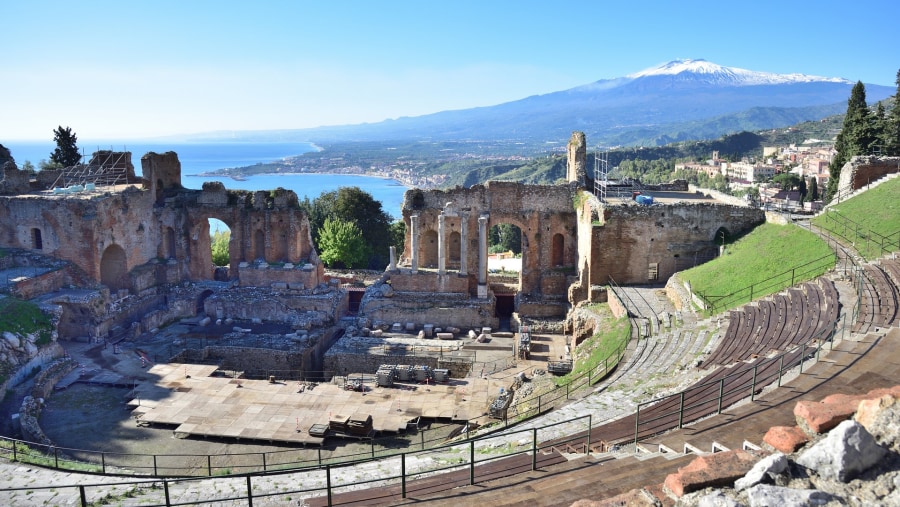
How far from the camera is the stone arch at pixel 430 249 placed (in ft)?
119

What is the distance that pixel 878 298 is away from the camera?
52.4 ft

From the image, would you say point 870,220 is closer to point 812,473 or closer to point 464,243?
point 464,243

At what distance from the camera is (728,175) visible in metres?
96.7

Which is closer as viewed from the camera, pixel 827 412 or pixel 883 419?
pixel 883 419

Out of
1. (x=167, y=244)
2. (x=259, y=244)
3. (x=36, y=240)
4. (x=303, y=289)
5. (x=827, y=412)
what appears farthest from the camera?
(x=167, y=244)

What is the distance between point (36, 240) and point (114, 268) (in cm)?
380

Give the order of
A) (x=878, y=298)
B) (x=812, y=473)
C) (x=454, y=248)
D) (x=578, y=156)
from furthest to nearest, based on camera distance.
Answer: (x=454, y=248)
(x=578, y=156)
(x=878, y=298)
(x=812, y=473)

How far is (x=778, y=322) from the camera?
677 inches

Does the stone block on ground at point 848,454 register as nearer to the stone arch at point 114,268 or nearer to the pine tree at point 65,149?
the stone arch at point 114,268

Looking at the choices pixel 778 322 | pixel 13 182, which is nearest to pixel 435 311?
pixel 778 322

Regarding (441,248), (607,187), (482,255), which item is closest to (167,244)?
(441,248)

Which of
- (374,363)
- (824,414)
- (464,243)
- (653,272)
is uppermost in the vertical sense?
(824,414)

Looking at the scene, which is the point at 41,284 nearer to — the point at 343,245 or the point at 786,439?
the point at 343,245

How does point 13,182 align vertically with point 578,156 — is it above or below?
below
